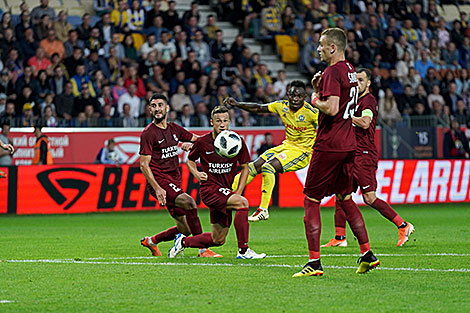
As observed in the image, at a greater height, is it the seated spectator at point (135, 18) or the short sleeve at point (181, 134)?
the seated spectator at point (135, 18)

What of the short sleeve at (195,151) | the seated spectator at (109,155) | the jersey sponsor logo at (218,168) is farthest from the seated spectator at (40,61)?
the jersey sponsor logo at (218,168)

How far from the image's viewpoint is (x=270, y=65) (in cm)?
2811

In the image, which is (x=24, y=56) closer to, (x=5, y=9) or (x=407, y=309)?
(x=5, y=9)

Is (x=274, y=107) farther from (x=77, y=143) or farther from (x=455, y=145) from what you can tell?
(x=455, y=145)

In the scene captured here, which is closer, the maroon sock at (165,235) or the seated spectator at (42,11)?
the maroon sock at (165,235)

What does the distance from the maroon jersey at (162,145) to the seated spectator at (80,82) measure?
35.8 ft

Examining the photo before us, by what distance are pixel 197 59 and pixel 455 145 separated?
301 inches

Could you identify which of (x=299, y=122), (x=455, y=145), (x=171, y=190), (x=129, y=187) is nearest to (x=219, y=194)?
(x=171, y=190)

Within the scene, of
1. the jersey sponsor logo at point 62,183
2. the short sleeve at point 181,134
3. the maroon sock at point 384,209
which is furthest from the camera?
the jersey sponsor logo at point 62,183

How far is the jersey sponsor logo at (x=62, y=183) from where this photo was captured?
63.8 feet

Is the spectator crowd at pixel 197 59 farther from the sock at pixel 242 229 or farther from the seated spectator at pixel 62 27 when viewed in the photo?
the sock at pixel 242 229

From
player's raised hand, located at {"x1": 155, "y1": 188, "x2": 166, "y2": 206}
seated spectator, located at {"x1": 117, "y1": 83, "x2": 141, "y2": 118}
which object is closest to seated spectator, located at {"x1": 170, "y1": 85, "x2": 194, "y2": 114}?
seated spectator, located at {"x1": 117, "y1": 83, "x2": 141, "y2": 118}

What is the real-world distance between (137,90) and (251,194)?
14.5 ft

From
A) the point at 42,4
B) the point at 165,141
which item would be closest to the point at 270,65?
the point at 42,4
